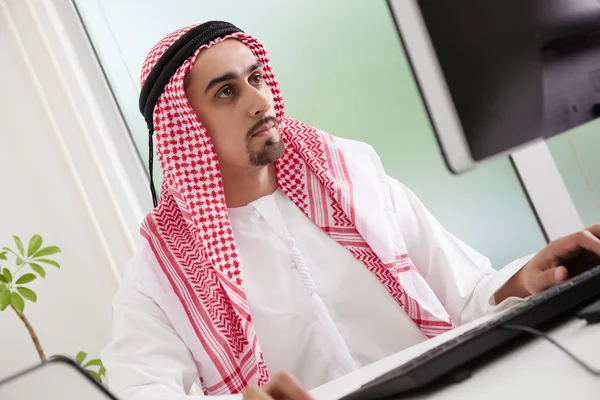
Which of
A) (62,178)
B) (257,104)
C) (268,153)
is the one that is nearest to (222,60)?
(257,104)

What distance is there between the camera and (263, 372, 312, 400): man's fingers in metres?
0.76

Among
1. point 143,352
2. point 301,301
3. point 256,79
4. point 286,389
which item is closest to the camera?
point 286,389

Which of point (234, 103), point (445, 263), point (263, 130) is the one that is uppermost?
point (234, 103)

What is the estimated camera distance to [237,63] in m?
1.79

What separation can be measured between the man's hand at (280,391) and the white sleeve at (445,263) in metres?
0.85

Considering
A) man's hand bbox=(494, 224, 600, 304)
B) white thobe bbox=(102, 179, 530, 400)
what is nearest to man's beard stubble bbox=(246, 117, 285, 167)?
white thobe bbox=(102, 179, 530, 400)

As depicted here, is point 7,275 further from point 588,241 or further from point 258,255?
point 588,241

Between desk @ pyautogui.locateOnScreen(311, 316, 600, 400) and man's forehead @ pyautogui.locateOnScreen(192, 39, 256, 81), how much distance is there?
4.03 feet

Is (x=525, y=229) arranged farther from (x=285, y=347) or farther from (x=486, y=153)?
(x=486, y=153)

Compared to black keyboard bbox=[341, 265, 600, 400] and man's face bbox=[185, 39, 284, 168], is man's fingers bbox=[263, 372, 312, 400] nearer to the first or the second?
black keyboard bbox=[341, 265, 600, 400]

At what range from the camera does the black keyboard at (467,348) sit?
68 cm

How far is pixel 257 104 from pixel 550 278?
0.92 metres

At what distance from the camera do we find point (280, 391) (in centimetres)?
78

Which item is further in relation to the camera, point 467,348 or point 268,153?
point 268,153
